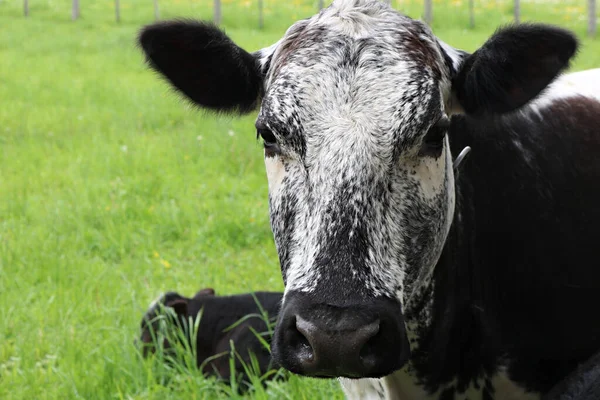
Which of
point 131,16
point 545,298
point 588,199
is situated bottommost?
point 131,16

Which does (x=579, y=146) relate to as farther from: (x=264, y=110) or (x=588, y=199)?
(x=264, y=110)

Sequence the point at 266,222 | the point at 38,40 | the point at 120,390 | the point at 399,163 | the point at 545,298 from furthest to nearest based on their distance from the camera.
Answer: the point at 38,40
the point at 266,222
the point at 120,390
the point at 545,298
the point at 399,163

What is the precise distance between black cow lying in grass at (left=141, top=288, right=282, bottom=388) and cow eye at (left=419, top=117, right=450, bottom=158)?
1.88 metres

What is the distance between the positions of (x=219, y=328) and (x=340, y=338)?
110 inches

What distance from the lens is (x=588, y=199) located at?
317cm

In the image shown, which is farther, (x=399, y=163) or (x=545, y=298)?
(x=545, y=298)

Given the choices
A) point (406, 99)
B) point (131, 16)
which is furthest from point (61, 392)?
point (131, 16)

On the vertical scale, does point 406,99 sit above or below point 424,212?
above

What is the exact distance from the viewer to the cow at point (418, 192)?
2.29 m

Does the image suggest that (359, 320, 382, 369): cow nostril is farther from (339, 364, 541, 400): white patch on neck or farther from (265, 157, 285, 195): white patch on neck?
(339, 364, 541, 400): white patch on neck

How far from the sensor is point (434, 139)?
2627 millimetres

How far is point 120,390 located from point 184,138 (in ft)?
16.7

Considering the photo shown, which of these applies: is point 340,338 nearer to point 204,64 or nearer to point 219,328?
point 204,64

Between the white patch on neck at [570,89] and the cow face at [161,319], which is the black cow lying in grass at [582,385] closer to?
the white patch on neck at [570,89]
